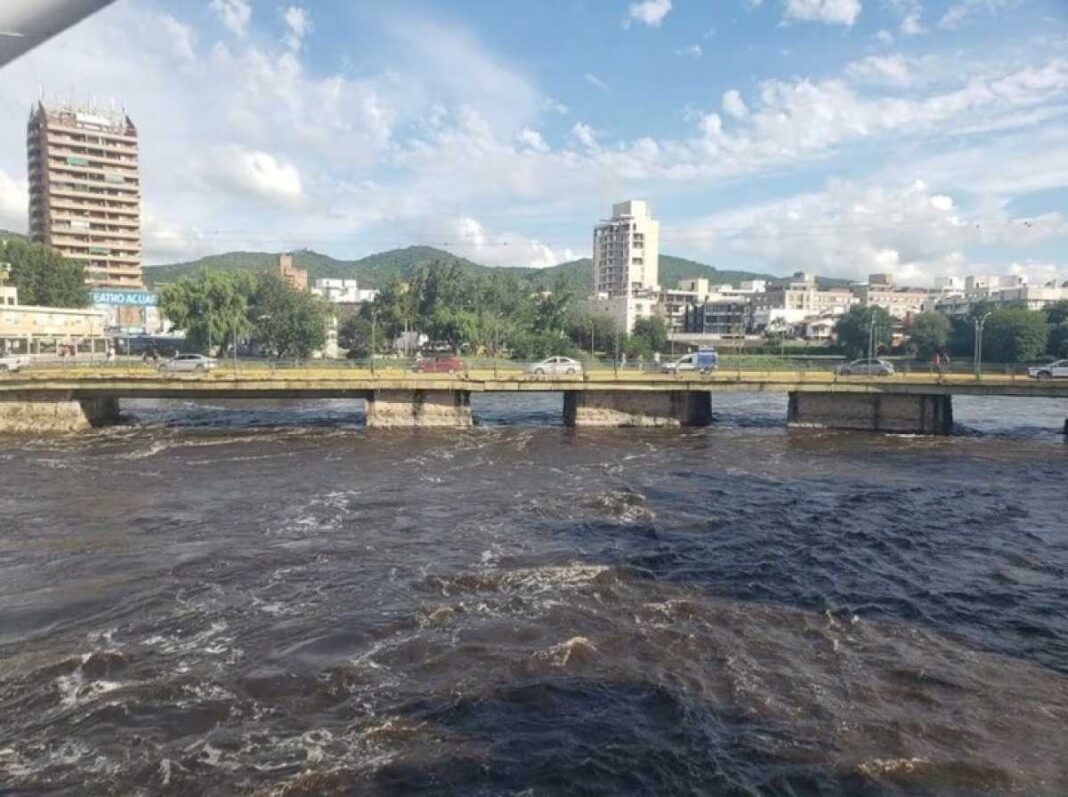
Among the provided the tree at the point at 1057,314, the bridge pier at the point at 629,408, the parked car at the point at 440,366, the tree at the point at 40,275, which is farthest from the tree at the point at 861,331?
the tree at the point at 40,275

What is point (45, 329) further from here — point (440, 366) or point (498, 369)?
point (498, 369)

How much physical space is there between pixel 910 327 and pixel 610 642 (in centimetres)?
12055

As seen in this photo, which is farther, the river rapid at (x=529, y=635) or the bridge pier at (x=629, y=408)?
the bridge pier at (x=629, y=408)

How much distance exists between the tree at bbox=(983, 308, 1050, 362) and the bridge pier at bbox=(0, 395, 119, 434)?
101 metres

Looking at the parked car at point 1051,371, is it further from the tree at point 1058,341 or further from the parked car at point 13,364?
the parked car at point 13,364

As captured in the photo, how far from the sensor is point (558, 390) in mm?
47312

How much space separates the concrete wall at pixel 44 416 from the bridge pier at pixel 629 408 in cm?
2856

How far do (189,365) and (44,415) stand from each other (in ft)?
30.4

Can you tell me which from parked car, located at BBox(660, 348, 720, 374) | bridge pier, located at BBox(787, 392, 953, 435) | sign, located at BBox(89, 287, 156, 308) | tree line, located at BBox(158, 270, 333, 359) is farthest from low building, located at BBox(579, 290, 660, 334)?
bridge pier, located at BBox(787, 392, 953, 435)

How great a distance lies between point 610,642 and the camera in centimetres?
1523

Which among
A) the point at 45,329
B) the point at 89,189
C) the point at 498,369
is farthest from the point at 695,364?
the point at 89,189

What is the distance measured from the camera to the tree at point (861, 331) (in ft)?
383

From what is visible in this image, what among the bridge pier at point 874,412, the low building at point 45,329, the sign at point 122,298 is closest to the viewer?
the bridge pier at point 874,412

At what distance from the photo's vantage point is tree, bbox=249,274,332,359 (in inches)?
3482
